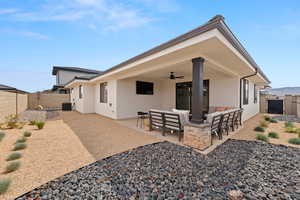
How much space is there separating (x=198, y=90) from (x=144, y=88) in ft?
17.9

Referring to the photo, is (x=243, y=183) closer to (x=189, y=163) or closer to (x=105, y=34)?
(x=189, y=163)

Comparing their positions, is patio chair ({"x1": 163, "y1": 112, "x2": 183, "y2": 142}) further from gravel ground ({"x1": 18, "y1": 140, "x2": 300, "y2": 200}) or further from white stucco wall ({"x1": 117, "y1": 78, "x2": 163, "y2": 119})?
white stucco wall ({"x1": 117, "y1": 78, "x2": 163, "y2": 119})

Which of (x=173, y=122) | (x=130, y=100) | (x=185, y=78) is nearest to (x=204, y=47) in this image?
(x=173, y=122)

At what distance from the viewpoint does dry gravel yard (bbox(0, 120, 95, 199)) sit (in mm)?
1929

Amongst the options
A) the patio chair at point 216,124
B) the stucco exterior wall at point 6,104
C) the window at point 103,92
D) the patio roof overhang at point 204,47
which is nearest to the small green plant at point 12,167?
the patio roof overhang at point 204,47

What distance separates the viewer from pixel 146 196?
5.54 ft

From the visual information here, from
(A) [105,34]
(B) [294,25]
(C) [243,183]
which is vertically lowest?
(C) [243,183]

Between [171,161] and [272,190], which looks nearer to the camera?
[272,190]

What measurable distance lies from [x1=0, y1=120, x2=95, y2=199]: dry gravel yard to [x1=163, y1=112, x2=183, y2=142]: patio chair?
2450mm

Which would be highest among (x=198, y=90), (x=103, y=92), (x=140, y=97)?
(x=103, y=92)

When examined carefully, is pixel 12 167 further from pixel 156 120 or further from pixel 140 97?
pixel 140 97

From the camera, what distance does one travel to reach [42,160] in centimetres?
266

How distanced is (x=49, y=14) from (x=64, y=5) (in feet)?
3.35

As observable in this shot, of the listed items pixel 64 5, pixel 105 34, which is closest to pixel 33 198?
pixel 64 5
